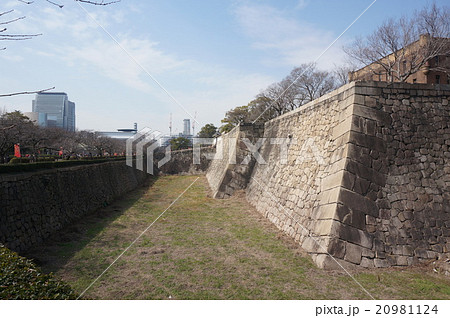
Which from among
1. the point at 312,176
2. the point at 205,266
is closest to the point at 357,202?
the point at 312,176

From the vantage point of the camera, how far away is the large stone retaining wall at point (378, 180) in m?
5.69

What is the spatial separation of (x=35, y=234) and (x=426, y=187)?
8.64 metres

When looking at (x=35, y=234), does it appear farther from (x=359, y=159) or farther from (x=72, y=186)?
(x=359, y=159)

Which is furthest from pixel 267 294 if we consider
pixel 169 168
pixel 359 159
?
pixel 169 168

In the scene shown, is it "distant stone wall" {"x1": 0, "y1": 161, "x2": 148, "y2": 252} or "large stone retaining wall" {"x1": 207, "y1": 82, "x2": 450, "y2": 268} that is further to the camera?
"distant stone wall" {"x1": 0, "y1": 161, "x2": 148, "y2": 252}

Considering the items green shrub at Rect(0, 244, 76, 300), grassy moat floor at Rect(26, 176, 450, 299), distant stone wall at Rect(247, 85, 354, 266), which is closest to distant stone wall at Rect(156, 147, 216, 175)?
distant stone wall at Rect(247, 85, 354, 266)

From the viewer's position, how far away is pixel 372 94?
6.70 m

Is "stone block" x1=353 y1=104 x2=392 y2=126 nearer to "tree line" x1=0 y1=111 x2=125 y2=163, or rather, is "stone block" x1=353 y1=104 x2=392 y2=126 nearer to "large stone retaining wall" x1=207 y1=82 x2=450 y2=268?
"large stone retaining wall" x1=207 y1=82 x2=450 y2=268

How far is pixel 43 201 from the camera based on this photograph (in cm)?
762

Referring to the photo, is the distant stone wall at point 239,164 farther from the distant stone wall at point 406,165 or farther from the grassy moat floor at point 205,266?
the distant stone wall at point 406,165

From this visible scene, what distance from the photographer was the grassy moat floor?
469 cm

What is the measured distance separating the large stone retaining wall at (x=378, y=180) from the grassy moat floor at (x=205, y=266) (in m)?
0.43

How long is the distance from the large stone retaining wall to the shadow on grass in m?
5.19

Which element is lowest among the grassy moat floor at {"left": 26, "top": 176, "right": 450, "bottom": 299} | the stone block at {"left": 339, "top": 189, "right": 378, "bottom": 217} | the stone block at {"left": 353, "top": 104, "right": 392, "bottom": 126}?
the grassy moat floor at {"left": 26, "top": 176, "right": 450, "bottom": 299}
